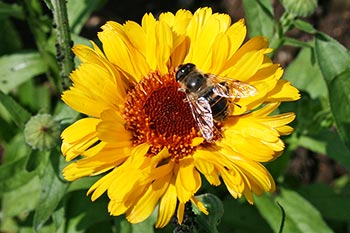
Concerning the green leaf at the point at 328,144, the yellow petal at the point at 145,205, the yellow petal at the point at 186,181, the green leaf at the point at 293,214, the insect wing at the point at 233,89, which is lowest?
the green leaf at the point at 293,214

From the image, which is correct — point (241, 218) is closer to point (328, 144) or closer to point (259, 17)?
point (328, 144)

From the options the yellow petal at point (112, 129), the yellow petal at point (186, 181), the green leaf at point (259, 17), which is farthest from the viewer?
the green leaf at point (259, 17)

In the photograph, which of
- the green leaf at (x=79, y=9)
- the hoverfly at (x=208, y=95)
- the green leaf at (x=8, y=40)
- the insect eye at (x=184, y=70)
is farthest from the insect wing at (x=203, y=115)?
the green leaf at (x=8, y=40)

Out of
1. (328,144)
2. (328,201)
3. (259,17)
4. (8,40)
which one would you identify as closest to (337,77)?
(259,17)

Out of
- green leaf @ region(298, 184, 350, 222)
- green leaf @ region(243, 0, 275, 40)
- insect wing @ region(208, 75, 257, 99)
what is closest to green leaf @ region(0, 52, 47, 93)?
green leaf @ region(243, 0, 275, 40)

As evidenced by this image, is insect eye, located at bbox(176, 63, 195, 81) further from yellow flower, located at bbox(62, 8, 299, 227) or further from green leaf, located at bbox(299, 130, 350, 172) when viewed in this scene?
green leaf, located at bbox(299, 130, 350, 172)

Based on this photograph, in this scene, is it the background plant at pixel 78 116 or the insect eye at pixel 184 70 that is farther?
the background plant at pixel 78 116

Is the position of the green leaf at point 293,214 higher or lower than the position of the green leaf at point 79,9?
lower

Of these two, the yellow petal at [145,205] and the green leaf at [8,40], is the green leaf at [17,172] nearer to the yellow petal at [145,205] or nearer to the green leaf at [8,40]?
the yellow petal at [145,205]
